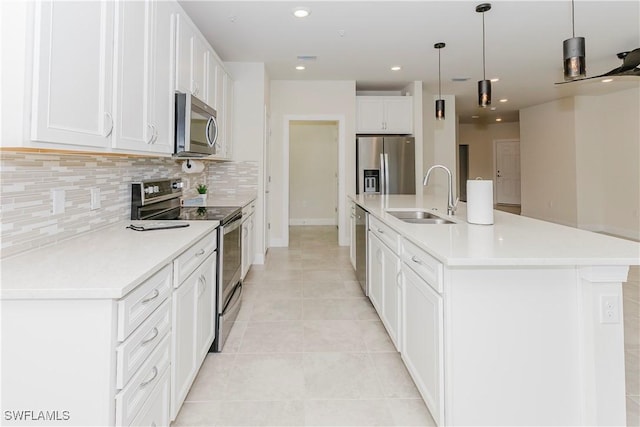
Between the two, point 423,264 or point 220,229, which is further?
point 220,229

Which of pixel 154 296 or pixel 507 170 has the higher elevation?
pixel 507 170

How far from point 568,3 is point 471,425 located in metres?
3.66

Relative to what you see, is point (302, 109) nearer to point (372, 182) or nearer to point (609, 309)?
point (372, 182)

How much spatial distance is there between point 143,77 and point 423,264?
1.71m

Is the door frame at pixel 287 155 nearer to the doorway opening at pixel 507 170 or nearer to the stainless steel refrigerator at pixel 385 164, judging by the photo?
the stainless steel refrigerator at pixel 385 164

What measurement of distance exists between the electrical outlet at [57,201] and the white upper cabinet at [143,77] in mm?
363

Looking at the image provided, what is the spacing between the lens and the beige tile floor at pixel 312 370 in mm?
1657

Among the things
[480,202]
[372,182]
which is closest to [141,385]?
[480,202]

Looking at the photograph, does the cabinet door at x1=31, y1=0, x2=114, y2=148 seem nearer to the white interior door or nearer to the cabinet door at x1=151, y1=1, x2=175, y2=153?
the cabinet door at x1=151, y1=1, x2=175, y2=153

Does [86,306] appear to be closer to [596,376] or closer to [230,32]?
[596,376]

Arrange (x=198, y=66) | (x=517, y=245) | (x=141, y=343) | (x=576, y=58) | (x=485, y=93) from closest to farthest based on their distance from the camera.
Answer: (x=141, y=343) < (x=517, y=245) < (x=576, y=58) < (x=198, y=66) < (x=485, y=93)

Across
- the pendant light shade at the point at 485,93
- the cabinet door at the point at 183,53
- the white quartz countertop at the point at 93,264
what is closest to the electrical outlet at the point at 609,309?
the white quartz countertop at the point at 93,264

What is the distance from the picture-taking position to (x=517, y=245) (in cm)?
147

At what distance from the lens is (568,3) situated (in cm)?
312
